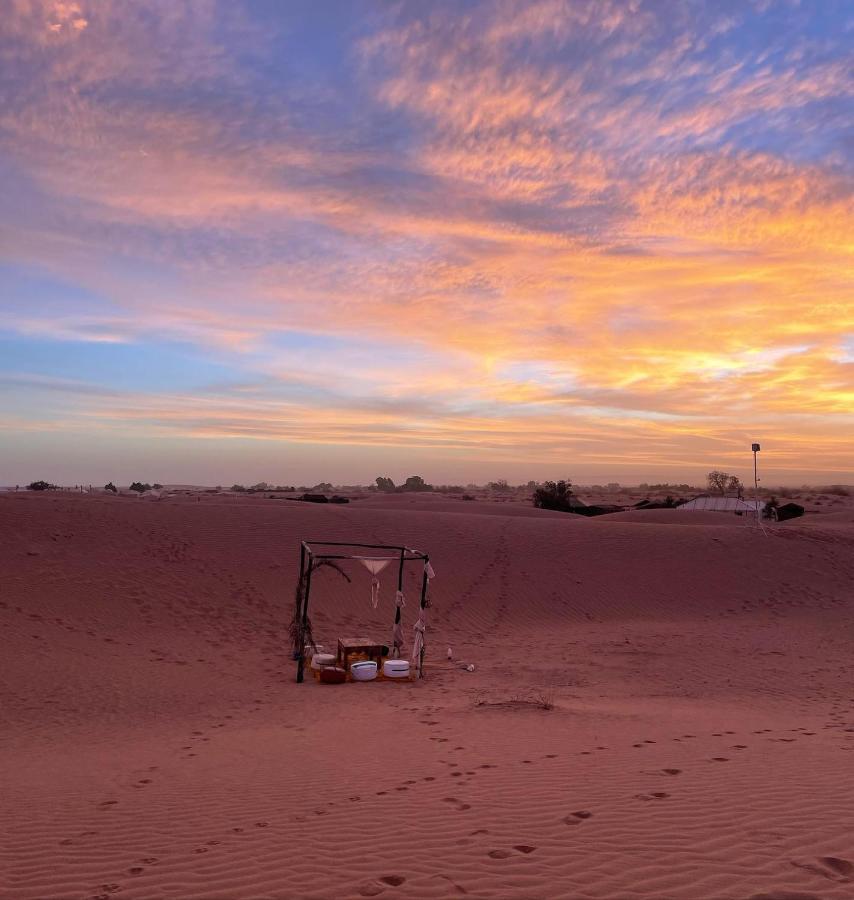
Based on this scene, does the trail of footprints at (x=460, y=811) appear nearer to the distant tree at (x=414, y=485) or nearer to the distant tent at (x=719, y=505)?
the distant tent at (x=719, y=505)

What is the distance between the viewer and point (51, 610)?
19578 millimetres

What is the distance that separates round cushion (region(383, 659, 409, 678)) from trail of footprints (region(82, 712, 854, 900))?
4.91 m

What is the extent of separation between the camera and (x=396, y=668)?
15.0 m

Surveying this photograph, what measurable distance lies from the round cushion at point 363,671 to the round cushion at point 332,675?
0.69 ft

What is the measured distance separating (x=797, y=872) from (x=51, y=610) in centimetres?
1920

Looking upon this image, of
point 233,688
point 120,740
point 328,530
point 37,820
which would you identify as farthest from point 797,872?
point 328,530

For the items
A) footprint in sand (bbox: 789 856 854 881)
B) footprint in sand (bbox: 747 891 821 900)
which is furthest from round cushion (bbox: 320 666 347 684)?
footprint in sand (bbox: 747 891 821 900)

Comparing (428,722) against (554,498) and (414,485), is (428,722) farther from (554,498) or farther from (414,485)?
(414,485)

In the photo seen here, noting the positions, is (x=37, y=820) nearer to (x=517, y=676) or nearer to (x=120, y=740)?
(x=120, y=740)

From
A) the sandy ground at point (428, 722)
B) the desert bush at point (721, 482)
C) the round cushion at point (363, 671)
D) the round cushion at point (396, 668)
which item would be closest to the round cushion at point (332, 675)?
the round cushion at point (363, 671)

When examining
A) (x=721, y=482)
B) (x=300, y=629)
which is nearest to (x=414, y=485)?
(x=721, y=482)

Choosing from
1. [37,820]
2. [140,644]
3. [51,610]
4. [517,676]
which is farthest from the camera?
[51,610]

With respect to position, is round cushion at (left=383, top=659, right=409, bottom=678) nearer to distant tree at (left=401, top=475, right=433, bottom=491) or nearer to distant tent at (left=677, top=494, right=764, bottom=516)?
distant tent at (left=677, top=494, right=764, bottom=516)

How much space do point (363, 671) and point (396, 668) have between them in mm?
706
